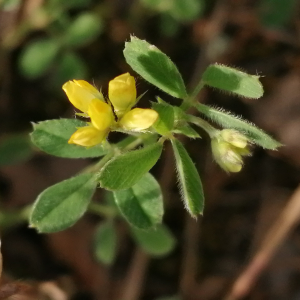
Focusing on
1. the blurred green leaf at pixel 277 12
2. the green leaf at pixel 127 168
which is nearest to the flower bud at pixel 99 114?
the green leaf at pixel 127 168

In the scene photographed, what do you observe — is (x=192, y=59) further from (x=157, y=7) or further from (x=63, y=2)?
(x=63, y=2)

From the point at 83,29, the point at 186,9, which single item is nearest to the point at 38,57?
the point at 83,29

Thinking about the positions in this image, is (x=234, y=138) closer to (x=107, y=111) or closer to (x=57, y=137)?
(x=107, y=111)

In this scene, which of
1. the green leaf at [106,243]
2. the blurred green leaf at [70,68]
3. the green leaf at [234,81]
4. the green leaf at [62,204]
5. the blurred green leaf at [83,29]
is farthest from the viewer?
the blurred green leaf at [70,68]

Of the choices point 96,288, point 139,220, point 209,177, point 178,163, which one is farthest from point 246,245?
point 178,163

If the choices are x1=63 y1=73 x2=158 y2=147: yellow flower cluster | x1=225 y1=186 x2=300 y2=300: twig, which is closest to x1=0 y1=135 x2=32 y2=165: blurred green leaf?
x1=63 y1=73 x2=158 y2=147: yellow flower cluster

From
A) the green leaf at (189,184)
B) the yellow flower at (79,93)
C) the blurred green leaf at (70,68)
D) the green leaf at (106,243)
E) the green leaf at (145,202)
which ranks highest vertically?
the yellow flower at (79,93)

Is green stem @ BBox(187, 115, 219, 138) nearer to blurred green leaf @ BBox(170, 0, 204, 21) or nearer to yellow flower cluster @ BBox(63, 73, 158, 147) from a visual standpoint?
yellow flower cluster @ BBox(63, 73, 158, 147)

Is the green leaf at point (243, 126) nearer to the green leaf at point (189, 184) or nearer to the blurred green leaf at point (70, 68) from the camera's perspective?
the green leaf at point (189, 184)
